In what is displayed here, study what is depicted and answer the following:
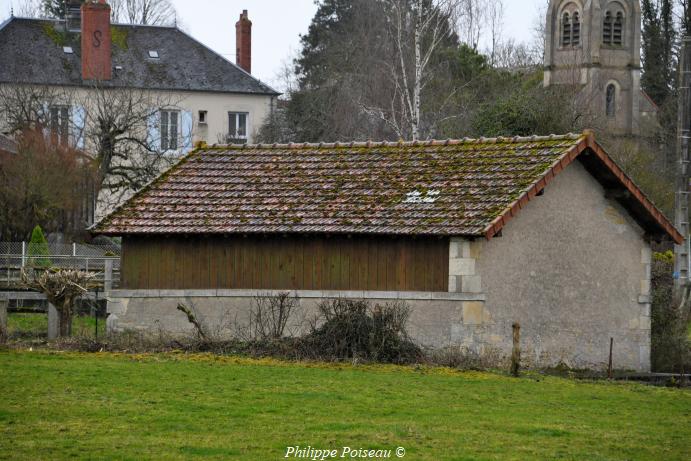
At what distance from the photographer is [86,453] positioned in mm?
13320

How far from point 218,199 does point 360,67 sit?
38284 mm

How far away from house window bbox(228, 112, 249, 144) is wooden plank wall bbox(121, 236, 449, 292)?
38.2m

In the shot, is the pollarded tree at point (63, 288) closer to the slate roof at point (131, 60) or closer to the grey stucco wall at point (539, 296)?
the grey stucco wall at point (539, 296)

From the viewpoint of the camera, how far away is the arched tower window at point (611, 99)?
79.5 meters

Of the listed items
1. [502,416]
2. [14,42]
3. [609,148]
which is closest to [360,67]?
[14,42]

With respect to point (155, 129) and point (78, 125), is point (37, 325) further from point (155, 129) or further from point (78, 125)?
point (155, 129)

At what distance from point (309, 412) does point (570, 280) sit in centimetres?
978

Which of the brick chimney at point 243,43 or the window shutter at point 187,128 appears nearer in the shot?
the window shutter at point 187,128

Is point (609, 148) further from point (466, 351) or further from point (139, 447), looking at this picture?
point (139, 447)

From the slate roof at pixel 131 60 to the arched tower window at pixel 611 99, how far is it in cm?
2406

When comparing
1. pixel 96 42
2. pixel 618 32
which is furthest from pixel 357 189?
pixel 618 32

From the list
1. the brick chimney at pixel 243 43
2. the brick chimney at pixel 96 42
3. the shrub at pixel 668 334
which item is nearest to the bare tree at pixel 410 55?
the brick chimney at pixel 243 43

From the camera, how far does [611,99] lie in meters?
80.2

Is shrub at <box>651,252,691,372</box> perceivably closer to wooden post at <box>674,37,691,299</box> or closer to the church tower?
wooden post at <box>674,37,691,299</box>
